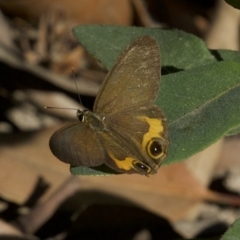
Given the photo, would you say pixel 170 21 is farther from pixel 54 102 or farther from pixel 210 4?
pixel 54 102

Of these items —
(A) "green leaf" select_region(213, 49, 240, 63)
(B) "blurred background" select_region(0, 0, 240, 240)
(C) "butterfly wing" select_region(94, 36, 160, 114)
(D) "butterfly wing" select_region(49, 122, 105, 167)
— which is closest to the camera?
(D) "butterfly wing" select_region(49, 122, 105, 167)

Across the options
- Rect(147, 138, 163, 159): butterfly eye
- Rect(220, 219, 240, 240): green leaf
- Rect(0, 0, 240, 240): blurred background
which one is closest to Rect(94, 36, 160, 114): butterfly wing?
Rect(147, 138, 163, 159): butterfly eye

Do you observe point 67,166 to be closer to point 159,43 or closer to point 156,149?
point 159,43

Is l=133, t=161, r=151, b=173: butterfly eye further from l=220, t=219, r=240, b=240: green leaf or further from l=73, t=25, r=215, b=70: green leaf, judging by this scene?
l=73, t=25, r=215, b=70: green leaf

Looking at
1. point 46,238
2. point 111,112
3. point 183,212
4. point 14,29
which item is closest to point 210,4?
point 14,29

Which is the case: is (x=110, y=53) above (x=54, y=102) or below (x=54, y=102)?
above

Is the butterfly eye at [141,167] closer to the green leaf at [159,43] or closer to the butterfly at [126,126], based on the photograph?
the butterfly at [126,126]

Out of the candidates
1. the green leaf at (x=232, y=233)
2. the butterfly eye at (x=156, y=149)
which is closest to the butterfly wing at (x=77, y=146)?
the butterfly eye at (x=156, y=149)
